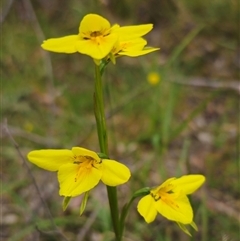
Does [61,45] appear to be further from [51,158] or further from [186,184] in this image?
[186,184]

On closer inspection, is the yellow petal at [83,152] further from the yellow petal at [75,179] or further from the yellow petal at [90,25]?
the yellow petal at [90,25]

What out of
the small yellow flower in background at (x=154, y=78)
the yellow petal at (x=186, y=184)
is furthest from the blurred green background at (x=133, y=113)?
the yellow petal at (x=186, y=184)

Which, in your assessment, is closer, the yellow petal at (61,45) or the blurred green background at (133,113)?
the yellow petal at (61,45)

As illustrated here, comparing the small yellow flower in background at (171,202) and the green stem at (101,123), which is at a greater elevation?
the green stem at (101,123)

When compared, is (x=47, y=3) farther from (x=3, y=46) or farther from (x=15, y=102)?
(x=15, y=102)

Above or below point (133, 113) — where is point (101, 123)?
above

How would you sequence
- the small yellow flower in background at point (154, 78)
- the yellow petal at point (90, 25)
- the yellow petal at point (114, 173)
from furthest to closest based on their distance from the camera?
the small yellow flower in background at point (154, 78), the yellow petal at point (90, 25), the yellow petal at point (114, 173)

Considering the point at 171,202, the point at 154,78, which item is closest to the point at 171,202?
the point at 171,202

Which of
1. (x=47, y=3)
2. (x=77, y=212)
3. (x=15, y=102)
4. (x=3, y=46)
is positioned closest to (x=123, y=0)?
(x=47, y=3)
